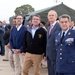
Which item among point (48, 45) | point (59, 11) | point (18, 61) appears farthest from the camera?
point (59, 11)

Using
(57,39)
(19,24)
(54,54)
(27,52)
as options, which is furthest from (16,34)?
(57,39)

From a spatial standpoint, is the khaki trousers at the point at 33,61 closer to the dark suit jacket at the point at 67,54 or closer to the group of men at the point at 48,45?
the group of men at the point at 48,45

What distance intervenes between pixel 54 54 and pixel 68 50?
0.92 m

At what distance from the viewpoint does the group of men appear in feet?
14.1

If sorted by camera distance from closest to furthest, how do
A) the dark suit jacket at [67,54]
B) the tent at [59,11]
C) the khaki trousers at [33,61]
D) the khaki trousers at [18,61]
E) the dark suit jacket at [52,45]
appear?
the dark suit jacket at [67,54] → the dark suit jacket at [52,45] → the khaki trousers at [33,61] → the khaki trousers at [18,61] → the tent at [59,11]

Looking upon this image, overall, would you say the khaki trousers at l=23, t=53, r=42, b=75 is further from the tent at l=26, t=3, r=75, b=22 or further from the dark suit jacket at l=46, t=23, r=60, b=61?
the tent at l=26, t=3, r=75, b=22

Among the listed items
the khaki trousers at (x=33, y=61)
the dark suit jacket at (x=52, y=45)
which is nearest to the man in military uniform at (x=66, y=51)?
the dark suit jacket at (x=52, y=45)

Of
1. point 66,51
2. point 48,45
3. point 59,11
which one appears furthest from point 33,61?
point 59,11

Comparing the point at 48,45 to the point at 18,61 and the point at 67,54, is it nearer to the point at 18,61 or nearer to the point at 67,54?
the point at 67,54

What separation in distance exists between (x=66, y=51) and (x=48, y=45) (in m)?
1.04

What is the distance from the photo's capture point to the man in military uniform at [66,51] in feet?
13.9

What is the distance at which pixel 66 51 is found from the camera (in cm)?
427

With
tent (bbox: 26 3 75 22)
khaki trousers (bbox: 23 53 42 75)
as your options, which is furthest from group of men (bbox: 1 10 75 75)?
tent (bbox: 26 3 75 22)

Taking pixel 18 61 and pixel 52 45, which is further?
pixel 18 61
